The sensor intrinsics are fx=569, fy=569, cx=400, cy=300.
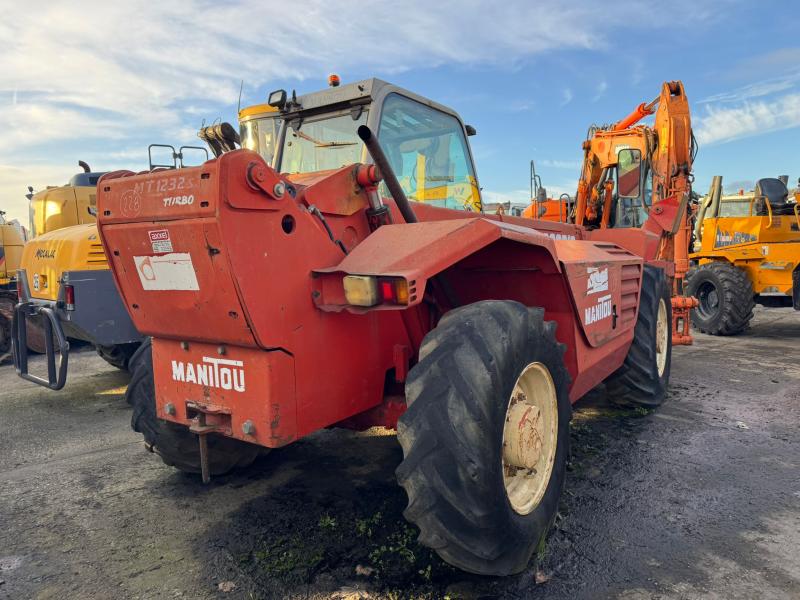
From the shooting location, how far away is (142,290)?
2.42 metres

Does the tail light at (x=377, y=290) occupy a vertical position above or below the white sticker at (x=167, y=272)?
below

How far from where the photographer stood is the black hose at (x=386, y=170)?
2.35 meters

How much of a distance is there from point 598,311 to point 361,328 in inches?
64.7

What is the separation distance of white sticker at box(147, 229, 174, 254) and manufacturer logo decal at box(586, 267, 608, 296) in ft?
7.32

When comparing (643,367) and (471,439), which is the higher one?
(471,439)

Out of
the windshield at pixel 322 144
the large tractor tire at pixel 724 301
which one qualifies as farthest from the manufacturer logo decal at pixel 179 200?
the large tractor tire at pixel 724 301

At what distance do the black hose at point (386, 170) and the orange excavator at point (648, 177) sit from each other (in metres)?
4.53

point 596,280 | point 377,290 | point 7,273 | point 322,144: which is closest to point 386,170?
point 377,290

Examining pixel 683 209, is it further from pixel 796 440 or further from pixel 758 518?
pixel 758 518

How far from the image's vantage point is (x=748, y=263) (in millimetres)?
9289

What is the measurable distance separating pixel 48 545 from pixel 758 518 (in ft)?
11.9

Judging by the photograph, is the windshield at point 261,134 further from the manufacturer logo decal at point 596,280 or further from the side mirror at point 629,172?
the manufacturer logo decal at point 596,280

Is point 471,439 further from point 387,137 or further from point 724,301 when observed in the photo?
point 724,301

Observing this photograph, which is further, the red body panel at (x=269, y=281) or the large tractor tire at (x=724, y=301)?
Result: the large tractor tire at (x=724, y=301)
